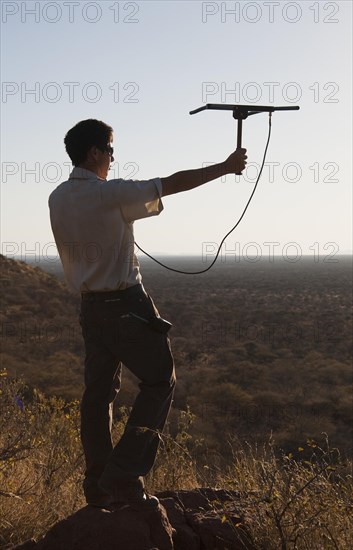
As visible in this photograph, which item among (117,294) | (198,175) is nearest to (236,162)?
(198,175)

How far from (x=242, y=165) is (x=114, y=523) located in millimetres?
1880

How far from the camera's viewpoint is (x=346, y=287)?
208 ft

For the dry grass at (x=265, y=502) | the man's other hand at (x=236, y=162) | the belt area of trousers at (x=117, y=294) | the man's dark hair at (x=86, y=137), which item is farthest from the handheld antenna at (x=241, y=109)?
the dry grass at (x=265, y=502)

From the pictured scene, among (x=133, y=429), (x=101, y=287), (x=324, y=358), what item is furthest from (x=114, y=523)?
(x=324, y=358)

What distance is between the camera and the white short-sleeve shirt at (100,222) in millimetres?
3021

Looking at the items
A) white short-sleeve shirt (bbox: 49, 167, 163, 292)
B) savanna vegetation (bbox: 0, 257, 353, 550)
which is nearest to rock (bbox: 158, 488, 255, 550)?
savanna vegetation (bbox: 0, 257, 353, 550)

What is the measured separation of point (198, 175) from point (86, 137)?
1.98 feet

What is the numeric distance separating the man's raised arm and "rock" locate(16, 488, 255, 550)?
1.56 metres

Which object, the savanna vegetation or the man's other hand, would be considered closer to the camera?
the man's other hand

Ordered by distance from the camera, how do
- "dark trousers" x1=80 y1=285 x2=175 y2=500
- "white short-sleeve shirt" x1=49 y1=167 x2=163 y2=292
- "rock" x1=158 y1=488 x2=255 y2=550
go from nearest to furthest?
"white short-sleeve shirt" x1=49 y1=167 x2=163 y2=292 < "dark trousers" x1=80 y1=285 x2=175 y2=500 < "rock" x1=158 y1=488 x2=255 y2=550

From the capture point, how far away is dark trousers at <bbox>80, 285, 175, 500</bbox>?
3154 millimetres

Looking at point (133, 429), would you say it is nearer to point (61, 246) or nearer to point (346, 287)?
point (61, 246)

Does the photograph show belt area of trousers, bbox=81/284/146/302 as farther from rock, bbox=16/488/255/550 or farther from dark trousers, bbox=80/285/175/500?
rock, bbox=16/488/255/550

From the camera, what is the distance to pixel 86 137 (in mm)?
3209
